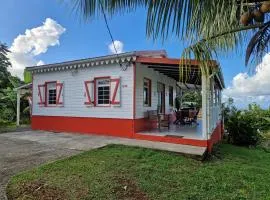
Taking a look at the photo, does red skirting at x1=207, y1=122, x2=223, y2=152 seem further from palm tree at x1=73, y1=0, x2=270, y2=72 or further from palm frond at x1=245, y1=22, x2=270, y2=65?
palm tree at x1=73, y1=0, x2=270, y2=72

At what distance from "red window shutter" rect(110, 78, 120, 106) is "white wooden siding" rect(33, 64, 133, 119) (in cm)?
16

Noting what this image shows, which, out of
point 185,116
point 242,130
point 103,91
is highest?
point 103,91

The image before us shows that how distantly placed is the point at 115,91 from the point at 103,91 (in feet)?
2.97

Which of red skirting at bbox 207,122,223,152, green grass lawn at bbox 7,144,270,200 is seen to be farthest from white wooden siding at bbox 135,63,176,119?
green grass lawn at bbox 7,144,270,200

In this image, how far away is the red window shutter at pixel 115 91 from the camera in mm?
10859

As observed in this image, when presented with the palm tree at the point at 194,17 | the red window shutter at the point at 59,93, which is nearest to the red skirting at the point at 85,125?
the red window shutter at the point at 59,93

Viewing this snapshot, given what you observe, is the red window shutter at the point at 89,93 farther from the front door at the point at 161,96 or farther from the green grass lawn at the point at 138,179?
the green grass lawn at the point at 138,179

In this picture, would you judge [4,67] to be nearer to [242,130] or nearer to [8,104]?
[8,104]

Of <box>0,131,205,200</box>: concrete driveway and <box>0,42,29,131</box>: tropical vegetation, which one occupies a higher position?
<box>0,42,29,131</box>: tropical vegetation

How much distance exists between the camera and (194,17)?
7.10ft

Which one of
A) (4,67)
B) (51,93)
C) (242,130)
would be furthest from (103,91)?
(4,67)

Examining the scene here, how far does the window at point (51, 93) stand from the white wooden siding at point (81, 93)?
0.33 meters

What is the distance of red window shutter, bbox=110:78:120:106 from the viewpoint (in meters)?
10.9

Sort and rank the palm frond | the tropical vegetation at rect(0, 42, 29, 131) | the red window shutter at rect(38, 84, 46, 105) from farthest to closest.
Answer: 1. the tropical vegetation at rect(0, 42, 29, 131)
2. the red window shutter at rect(38, 84, 46, 105)
3. the palm frond
